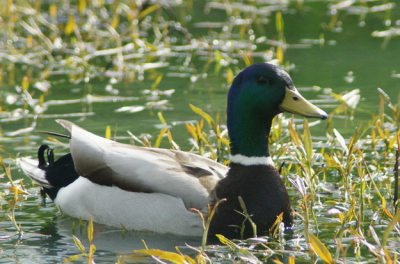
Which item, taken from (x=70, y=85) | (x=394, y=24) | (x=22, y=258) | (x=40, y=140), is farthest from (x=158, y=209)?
(x=394, y=24)

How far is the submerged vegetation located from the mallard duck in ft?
0.54

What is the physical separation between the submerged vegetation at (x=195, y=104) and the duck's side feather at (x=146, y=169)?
0.36m

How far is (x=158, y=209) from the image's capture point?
5.81 m

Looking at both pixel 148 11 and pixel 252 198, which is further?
pixel 148 11

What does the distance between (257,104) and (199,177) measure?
2.00 ft

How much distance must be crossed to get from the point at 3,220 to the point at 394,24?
7.47 m

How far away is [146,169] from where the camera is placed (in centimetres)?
593

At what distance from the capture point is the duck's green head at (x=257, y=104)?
5.85 m

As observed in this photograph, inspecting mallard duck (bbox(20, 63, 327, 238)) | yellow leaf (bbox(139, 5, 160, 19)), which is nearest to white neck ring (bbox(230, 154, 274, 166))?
mallard duck (bbox(20, 63, 327, 238))

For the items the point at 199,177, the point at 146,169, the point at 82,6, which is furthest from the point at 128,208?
the point at 82,6

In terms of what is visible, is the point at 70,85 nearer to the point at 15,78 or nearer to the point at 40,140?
the point at 15,78

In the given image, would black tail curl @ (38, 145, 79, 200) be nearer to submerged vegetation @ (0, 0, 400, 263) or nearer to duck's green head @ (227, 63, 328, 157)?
submerged vegetation @ (0, 0, 400, 263)

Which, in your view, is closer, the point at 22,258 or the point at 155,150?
the point at 22,258

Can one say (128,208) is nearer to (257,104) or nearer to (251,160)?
(251,160)
